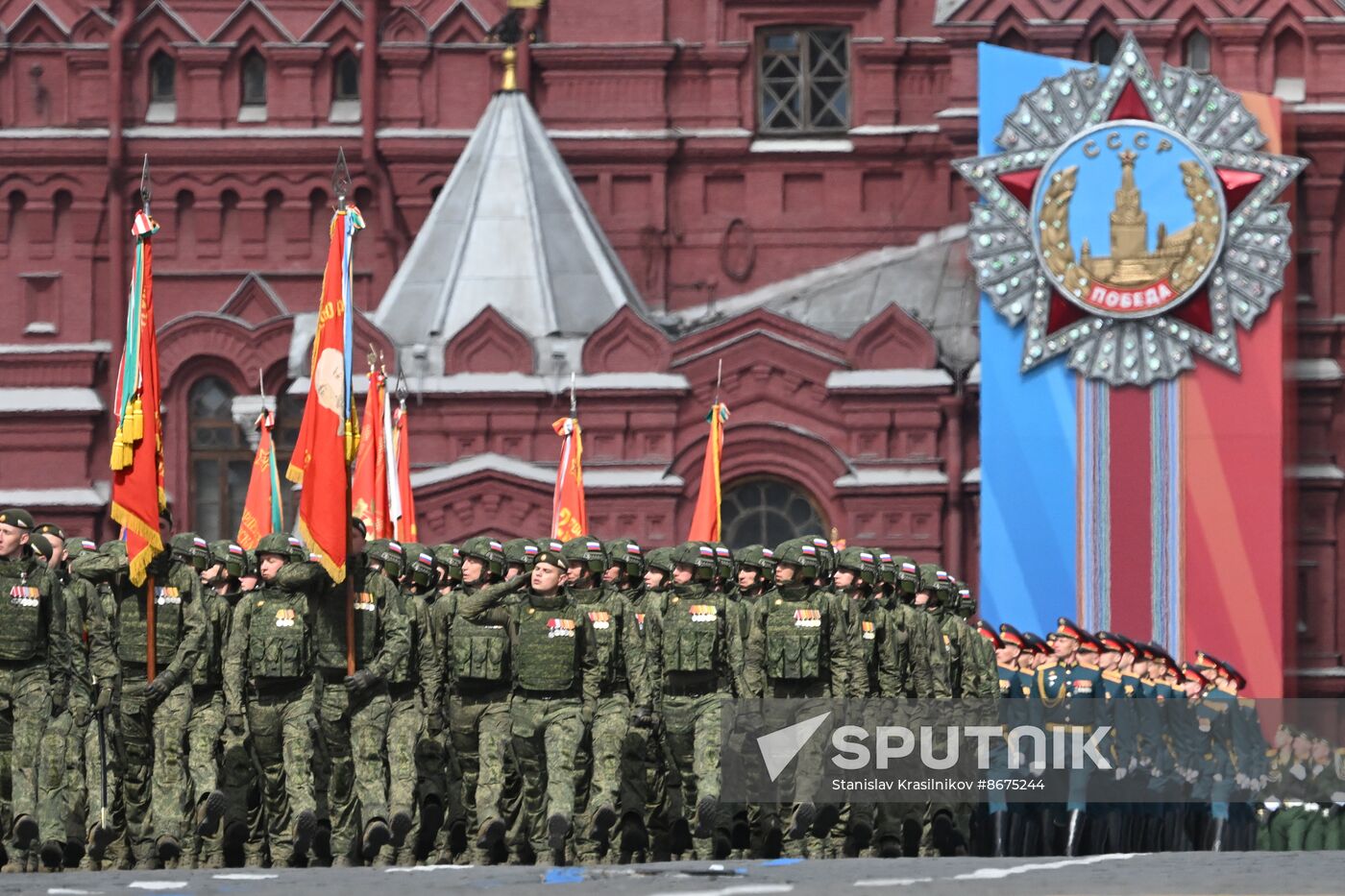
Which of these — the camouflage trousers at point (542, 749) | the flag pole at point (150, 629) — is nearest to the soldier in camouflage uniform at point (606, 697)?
the camouflage trousers at point (542, 749)

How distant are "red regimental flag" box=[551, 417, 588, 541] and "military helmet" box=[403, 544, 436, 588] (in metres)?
7.36

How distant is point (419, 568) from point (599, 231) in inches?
481

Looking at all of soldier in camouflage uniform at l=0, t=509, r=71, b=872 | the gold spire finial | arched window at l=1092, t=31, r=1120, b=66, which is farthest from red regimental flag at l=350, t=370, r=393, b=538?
arched window at l=1092, t=31, r=1120, b=66

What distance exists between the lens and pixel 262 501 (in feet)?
80.5

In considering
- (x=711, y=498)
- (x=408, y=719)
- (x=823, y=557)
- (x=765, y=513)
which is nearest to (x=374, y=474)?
(x=711, y=498)

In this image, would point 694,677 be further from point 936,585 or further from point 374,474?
point 374,474

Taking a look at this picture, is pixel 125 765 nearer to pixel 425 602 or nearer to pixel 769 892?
pixel 425 602

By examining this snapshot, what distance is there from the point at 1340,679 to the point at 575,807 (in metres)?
14.4

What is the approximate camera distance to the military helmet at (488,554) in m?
16.2

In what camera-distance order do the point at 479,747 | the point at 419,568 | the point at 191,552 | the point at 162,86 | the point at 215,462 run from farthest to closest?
the point at 162,86 < the point at 215,462 < the point at 419,568 < the point at 191,552 < the point at 479,747

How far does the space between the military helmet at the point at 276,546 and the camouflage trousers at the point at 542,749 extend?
1316 millimetres

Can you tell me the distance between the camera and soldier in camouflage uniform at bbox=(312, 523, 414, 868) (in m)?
15.2

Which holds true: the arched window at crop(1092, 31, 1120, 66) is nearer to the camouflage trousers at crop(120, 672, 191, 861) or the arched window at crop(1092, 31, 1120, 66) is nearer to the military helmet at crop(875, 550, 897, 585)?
the military helmet at crop(875, 550, 897, 585)

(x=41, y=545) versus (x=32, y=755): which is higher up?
(x=41, y=545)
